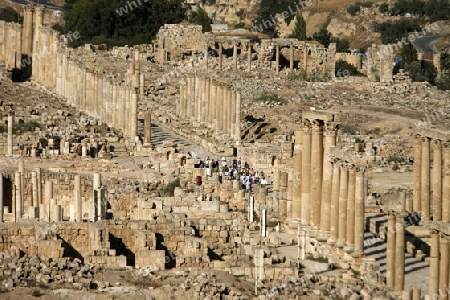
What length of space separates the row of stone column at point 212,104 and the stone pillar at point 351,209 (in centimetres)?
2451

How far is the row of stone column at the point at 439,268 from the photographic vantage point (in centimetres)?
3828

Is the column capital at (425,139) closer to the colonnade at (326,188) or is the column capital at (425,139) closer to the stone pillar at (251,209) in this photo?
the colonnade at (326,188)

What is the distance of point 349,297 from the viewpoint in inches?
1567

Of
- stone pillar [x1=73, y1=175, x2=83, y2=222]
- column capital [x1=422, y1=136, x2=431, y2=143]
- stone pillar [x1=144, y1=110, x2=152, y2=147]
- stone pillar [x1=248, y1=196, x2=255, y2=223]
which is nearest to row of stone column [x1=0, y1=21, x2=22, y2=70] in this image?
stone pillar [x1=144, y1=110, x2=152, y2=147]

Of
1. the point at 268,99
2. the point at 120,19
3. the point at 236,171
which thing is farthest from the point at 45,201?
the point at 120,19

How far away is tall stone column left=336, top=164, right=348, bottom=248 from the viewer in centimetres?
4428

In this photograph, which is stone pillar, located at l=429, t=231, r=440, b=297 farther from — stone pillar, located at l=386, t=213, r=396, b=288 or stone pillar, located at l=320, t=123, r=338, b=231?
stone pillar, located at l=320, t=123, r=338, b=231

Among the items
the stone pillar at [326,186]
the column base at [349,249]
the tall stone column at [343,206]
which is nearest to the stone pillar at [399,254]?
the column base at [349,249]

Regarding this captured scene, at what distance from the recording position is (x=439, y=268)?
3869 centimetres

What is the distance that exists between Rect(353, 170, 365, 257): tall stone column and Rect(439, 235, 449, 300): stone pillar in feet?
16.3

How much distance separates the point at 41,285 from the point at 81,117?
35.4m

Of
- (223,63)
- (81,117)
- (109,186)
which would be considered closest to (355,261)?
(109,186)

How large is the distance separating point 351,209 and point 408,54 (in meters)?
58.9

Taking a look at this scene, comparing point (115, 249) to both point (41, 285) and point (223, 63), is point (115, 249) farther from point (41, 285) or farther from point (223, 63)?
point (223, 63)
